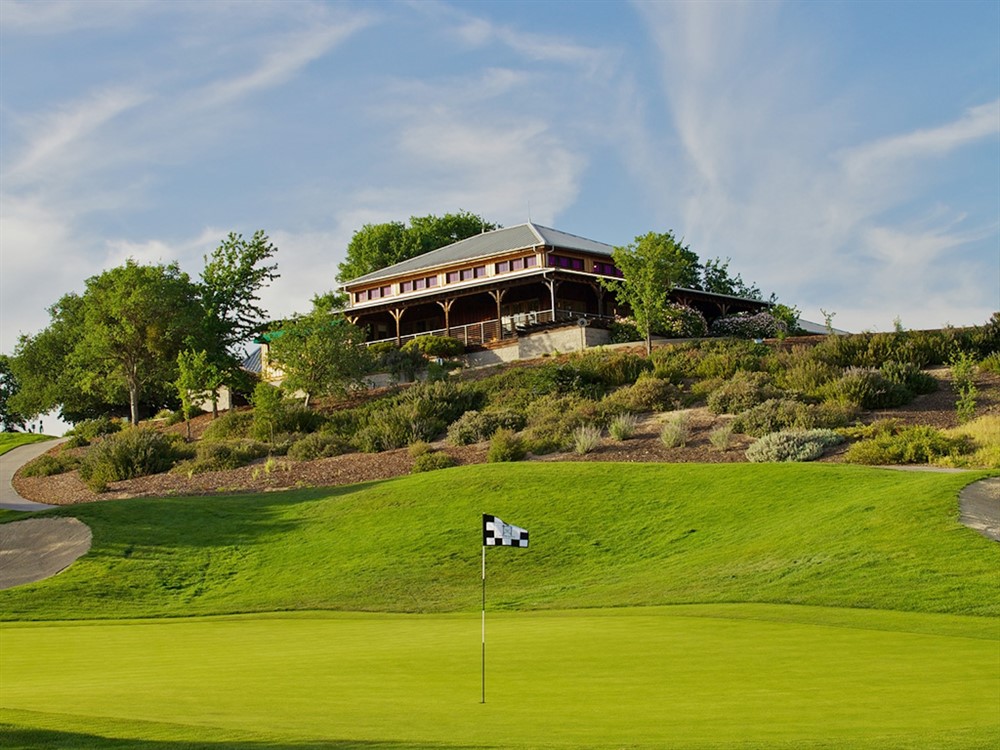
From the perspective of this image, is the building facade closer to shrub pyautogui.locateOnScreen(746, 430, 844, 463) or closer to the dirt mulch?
the dirt mulch

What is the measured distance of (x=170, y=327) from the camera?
52.6 metres

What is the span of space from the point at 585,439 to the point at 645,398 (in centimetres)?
474

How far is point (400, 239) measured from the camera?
3196 inches

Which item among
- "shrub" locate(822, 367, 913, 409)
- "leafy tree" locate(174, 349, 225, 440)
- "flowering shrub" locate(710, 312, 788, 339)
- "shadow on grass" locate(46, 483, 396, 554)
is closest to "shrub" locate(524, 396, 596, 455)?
"shadow on grass" locate(46, 483, 396, 554)

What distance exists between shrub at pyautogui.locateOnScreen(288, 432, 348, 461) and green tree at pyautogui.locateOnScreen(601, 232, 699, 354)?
12862 mm

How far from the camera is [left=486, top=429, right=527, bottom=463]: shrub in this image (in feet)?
106

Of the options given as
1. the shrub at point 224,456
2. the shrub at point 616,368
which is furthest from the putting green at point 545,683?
the shrub at point 616,368

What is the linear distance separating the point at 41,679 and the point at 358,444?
25917 mm

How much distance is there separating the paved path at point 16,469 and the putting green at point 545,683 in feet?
67.2

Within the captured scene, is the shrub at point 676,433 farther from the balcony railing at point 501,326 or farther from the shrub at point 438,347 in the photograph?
the balcony railing at point 501,326

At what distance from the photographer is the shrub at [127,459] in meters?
37.2

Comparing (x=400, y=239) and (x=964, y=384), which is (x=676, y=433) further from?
(x=400, y=239)

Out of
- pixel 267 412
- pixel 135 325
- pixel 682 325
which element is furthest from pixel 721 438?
pixel 135 325

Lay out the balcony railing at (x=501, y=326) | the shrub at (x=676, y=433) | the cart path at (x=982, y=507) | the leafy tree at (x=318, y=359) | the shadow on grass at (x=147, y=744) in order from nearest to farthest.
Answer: the shadow on grass at (x=147, y=744) → the cart path at (x=982, y=507) → the shrub at (x=676, y=433) → the leafy tree at (x=318, y=359) → the balcony railing at (x=501, y=326)
